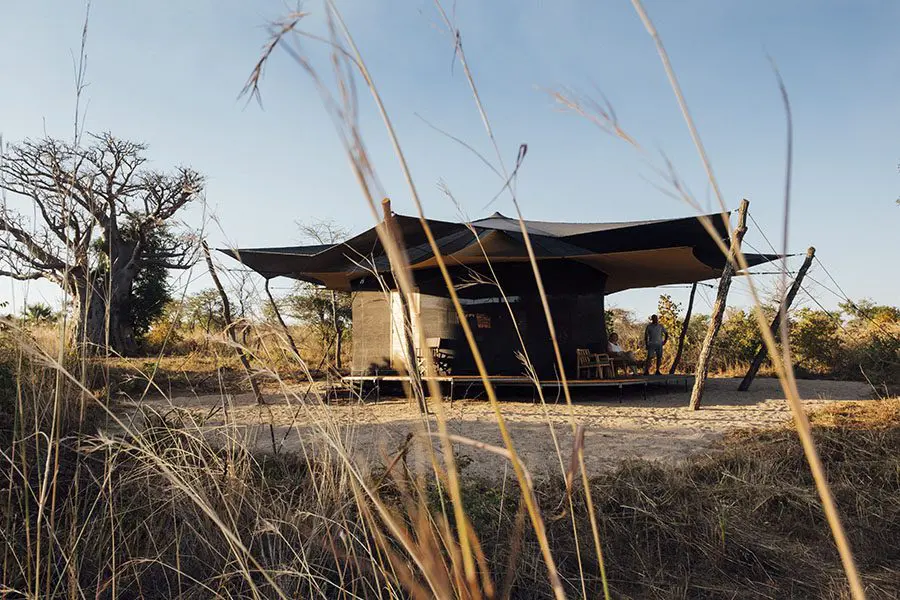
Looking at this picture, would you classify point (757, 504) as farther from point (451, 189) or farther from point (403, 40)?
point (403, 40)

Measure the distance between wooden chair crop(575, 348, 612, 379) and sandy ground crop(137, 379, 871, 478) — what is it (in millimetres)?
368

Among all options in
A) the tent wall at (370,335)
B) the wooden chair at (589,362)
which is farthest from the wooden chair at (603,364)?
the tent wall at (370,335)

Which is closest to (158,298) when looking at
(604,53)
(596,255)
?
(596,255)

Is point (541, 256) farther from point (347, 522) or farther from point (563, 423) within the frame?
point (347, 522)

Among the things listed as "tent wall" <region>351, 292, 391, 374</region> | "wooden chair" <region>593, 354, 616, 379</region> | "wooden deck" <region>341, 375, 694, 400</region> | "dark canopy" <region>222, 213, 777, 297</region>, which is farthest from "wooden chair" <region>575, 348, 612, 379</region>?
"tent wall" <region>351, 292, 391, 374</region>

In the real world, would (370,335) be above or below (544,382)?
above

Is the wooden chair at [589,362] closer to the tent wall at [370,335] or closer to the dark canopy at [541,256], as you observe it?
the dark canopy at [541,256]

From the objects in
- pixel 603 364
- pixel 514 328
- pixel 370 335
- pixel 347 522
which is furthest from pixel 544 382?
pixel 347 522

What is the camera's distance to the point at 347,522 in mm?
2045

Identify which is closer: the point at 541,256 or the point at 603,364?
the point at 541,256

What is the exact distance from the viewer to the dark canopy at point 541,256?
7.94 m

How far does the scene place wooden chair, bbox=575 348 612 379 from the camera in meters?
8.77

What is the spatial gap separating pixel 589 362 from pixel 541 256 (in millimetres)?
2209

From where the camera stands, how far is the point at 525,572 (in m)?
2.16
